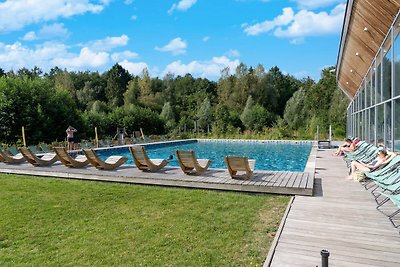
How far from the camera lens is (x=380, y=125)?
28.2 ft

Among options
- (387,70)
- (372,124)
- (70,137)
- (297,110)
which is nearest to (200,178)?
(387,70)

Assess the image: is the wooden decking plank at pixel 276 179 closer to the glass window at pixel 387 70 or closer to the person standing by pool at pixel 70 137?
the glass window at pixel 387 70

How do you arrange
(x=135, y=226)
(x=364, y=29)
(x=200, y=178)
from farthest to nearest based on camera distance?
(x=364, y=29) → (x=200, y=178) → (x=135, y=226)

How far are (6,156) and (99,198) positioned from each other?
5.96 m

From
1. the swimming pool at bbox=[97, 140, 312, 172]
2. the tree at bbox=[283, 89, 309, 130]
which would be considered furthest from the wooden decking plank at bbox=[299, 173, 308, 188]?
the tree at bbox=[283, 89, 309, 130]

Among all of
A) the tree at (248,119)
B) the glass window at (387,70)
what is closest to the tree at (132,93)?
the tree at (248,119)

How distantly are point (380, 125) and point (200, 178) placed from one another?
16.2 ft

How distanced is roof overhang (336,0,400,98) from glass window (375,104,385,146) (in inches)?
63.4

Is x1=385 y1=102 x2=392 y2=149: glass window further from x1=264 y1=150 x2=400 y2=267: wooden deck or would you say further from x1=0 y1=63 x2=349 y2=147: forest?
x1=0 y1=63 x2=349 y2=147: forest

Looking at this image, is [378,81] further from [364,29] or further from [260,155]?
[260,155]

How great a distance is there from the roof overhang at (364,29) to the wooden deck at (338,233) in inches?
139

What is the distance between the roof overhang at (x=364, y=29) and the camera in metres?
6.49

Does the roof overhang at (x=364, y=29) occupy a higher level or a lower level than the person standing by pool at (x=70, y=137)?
higher

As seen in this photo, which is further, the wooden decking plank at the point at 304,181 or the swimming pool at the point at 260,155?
the swimming pool at the point at 260,155
